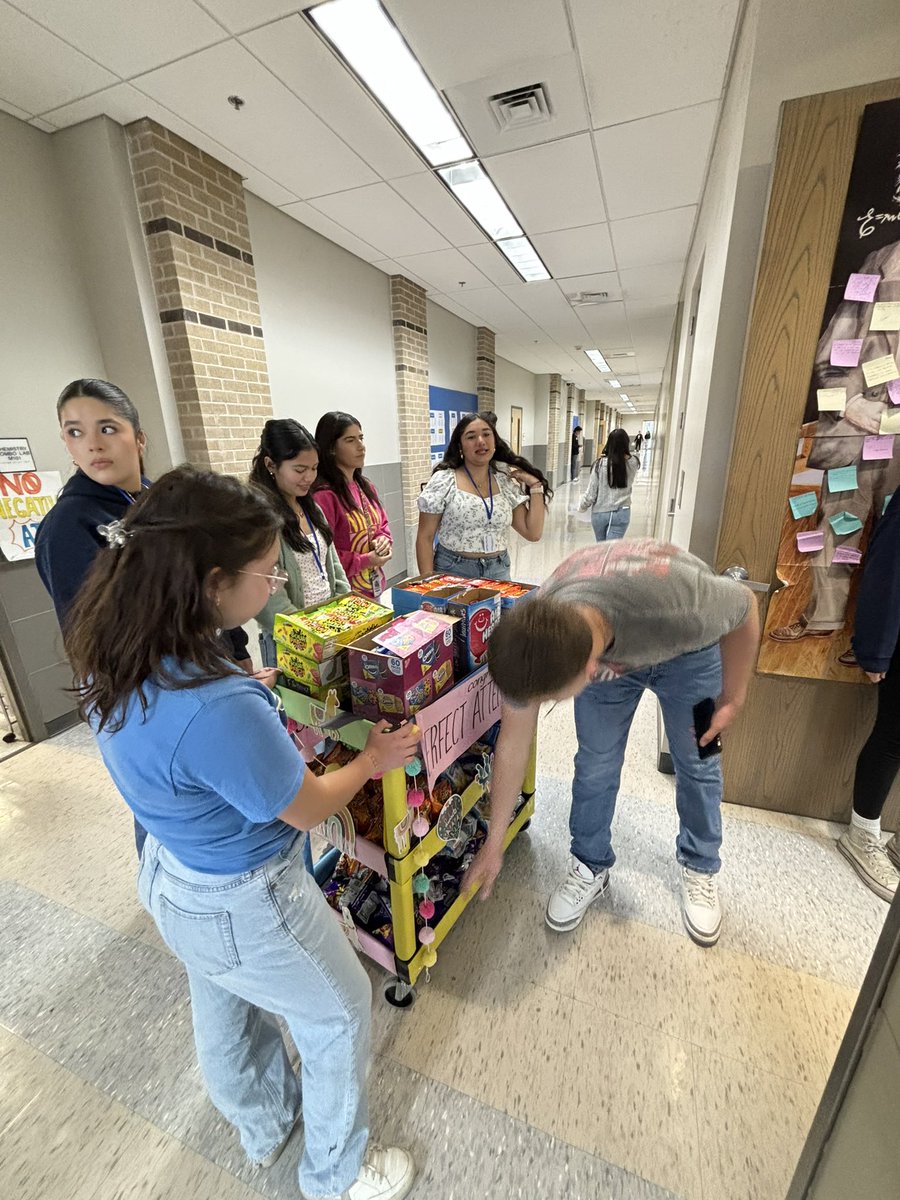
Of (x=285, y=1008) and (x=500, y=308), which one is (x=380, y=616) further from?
(x=500, y=308)

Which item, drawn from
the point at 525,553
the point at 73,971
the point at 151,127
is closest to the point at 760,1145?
the point at 73,971

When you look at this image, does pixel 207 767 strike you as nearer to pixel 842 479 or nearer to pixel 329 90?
pixel 842 479

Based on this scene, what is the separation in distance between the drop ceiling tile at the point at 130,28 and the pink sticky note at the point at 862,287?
261 cm

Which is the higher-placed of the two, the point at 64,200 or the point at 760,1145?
the point at 64,200

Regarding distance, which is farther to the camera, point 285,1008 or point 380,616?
point 380,616

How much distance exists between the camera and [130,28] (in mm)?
1977

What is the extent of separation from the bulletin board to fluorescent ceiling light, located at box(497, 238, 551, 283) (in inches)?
65.5

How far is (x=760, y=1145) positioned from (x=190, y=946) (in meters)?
1.35

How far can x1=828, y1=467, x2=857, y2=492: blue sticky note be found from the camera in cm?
167

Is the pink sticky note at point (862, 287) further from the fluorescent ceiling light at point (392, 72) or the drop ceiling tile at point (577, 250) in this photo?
the drop ceiling tile at point (577, 250)

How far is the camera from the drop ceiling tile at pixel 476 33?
1958mm

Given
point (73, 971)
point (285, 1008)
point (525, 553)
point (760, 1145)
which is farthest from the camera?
point (525, 553)

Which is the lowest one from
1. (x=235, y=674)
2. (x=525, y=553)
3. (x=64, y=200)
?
(x=525, y=553)

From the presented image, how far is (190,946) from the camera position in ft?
2.71
